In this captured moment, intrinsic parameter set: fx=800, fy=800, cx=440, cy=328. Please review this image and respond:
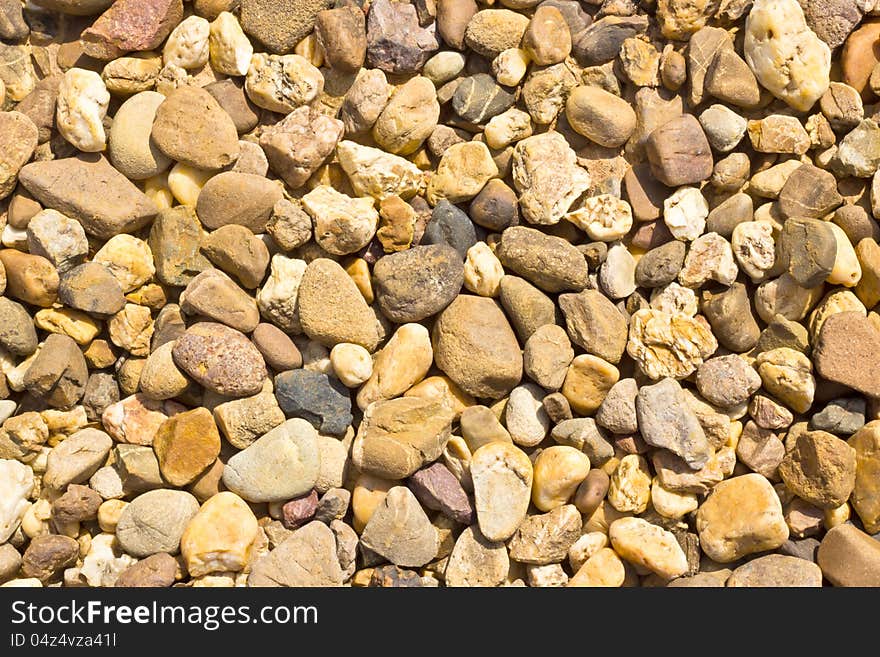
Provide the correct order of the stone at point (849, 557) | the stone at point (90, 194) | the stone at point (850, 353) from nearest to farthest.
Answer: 1. the stone at point (849, 557)
2. the stone at point (850, 353)
3. the stone at point (90, 194)

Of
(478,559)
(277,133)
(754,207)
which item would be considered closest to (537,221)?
(754,207)

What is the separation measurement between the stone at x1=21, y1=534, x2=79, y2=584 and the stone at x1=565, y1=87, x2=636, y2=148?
155 cm

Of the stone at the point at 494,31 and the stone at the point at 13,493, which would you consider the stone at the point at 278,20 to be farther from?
the stone at the point at 13,493

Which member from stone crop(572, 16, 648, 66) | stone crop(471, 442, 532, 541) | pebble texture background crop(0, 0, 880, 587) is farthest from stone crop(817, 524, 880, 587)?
stone crop(572, 16, 648, 66)

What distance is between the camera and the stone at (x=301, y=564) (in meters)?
1.74

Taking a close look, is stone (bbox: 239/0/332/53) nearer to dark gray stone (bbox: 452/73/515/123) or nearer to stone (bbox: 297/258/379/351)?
dark gray stone (bbox: 452/73/515/123)

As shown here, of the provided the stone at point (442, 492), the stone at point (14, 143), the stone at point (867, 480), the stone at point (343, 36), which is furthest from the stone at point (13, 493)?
the stone at point (867, 480)

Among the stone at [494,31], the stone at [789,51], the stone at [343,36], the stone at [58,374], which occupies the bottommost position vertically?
the stone at [58,374]

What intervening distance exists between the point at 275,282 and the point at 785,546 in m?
1.31

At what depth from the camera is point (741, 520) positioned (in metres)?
1.77

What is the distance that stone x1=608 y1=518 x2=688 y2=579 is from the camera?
5.70ft

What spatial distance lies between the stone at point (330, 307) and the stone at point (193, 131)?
37cm

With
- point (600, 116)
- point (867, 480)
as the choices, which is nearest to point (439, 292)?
point (600, 116)

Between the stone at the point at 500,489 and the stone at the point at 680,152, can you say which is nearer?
the stone at the point at 500,489
